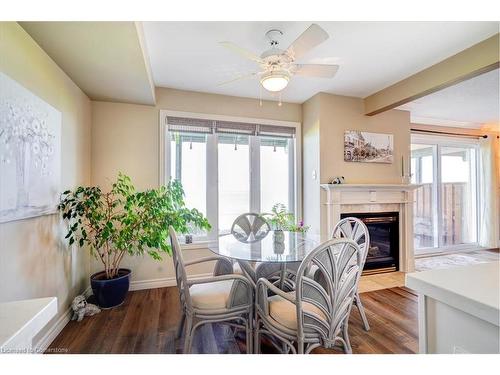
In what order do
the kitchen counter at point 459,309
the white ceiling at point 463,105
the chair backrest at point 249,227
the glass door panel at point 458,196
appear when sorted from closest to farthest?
1. the kitchen counter at point 459,309
2. the chair backrest at point 249,227
3. the white ceiling at point 463,105
4. the glass door panel at point 458,196

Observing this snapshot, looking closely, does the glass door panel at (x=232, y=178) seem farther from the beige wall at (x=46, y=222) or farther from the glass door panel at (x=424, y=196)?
the glass door panel at (x=424, y=196)

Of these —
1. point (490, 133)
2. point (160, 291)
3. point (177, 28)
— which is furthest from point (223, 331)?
point (490, 133)

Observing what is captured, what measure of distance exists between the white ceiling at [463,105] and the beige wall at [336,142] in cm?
41

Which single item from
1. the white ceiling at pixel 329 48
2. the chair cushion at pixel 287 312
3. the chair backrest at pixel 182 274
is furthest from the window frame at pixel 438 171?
the chair backrest at pixel 182 274

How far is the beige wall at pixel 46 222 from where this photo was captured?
1.45 meters

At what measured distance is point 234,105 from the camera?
3375 mm

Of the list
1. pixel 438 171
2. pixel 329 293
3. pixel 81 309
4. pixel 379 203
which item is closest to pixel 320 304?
pixel 329 293

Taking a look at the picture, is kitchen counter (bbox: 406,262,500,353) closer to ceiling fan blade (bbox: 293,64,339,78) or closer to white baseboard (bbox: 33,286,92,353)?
ceiling fan blade (bbox: 293,64,339,78)

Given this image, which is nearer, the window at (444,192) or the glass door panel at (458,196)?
the window at (444,192)

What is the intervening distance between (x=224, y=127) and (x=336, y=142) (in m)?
1.60

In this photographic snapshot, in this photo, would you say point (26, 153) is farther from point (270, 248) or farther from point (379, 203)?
point (379, 203)
